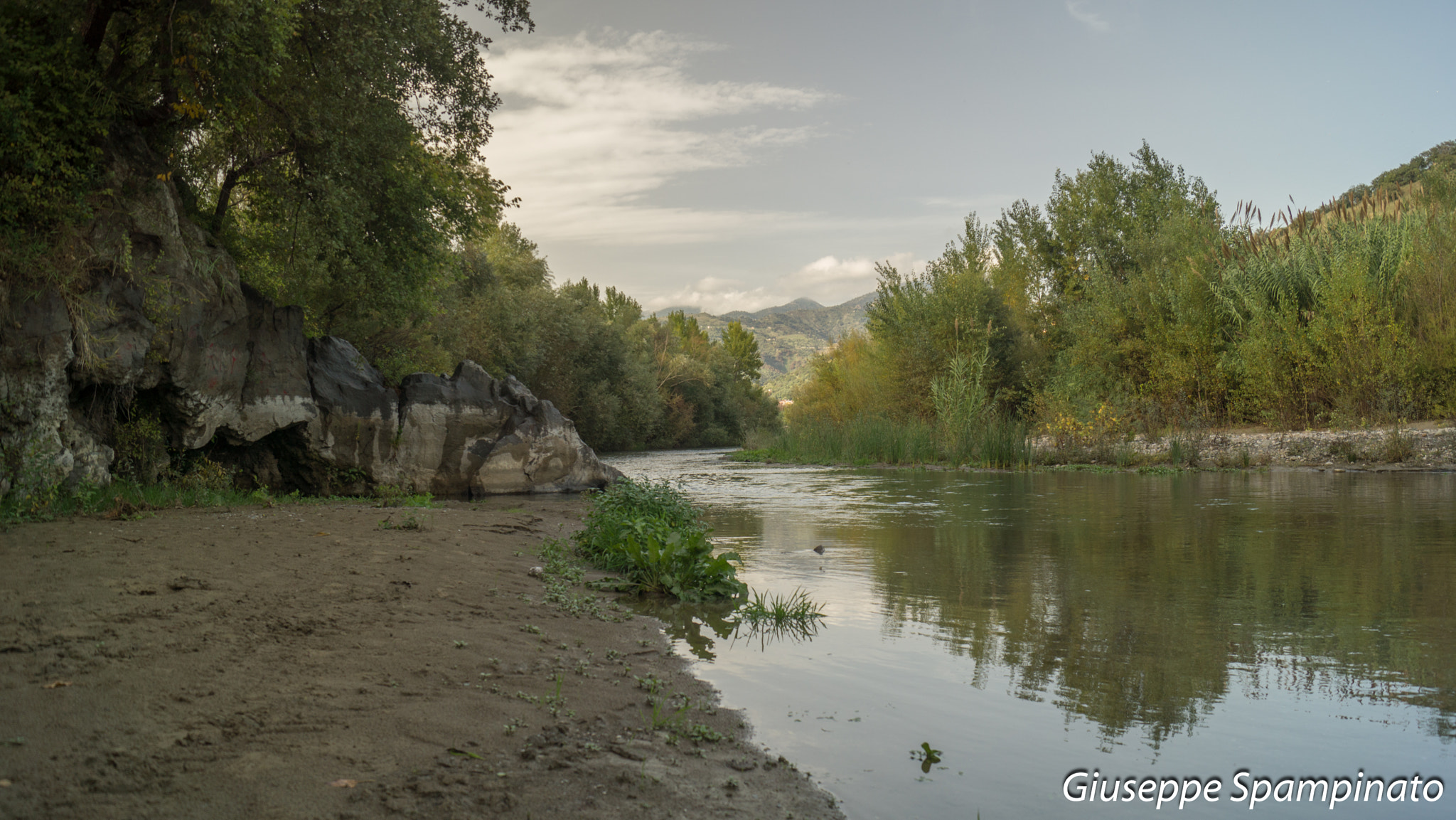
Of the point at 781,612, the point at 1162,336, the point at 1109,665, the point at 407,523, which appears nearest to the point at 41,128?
the point at 407,523

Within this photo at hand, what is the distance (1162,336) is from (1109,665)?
2337cm

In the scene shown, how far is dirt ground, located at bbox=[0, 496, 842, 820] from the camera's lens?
7.94 feet

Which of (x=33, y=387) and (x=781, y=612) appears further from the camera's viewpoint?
(x=33, y=387)

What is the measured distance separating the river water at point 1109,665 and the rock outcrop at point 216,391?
260 inches

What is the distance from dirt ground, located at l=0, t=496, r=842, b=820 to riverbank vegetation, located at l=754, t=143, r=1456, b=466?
19248mm

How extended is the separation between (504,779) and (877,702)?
186cm

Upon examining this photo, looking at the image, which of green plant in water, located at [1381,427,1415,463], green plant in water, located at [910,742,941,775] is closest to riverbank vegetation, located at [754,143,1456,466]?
green plant in water, located at [1381,427,1415,463]

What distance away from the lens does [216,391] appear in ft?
34.6

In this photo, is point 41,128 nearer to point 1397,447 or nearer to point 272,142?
point 272,142

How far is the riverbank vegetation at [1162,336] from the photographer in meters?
18.8

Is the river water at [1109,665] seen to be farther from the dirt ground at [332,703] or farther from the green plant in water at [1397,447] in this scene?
the green plant in water at [1397,447]

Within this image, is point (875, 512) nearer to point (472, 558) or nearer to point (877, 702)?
point (472, 558)

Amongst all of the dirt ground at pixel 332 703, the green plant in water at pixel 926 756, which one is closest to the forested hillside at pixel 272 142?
the dirt ground at pixel 332 703

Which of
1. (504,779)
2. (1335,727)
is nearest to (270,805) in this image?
(504,779)
